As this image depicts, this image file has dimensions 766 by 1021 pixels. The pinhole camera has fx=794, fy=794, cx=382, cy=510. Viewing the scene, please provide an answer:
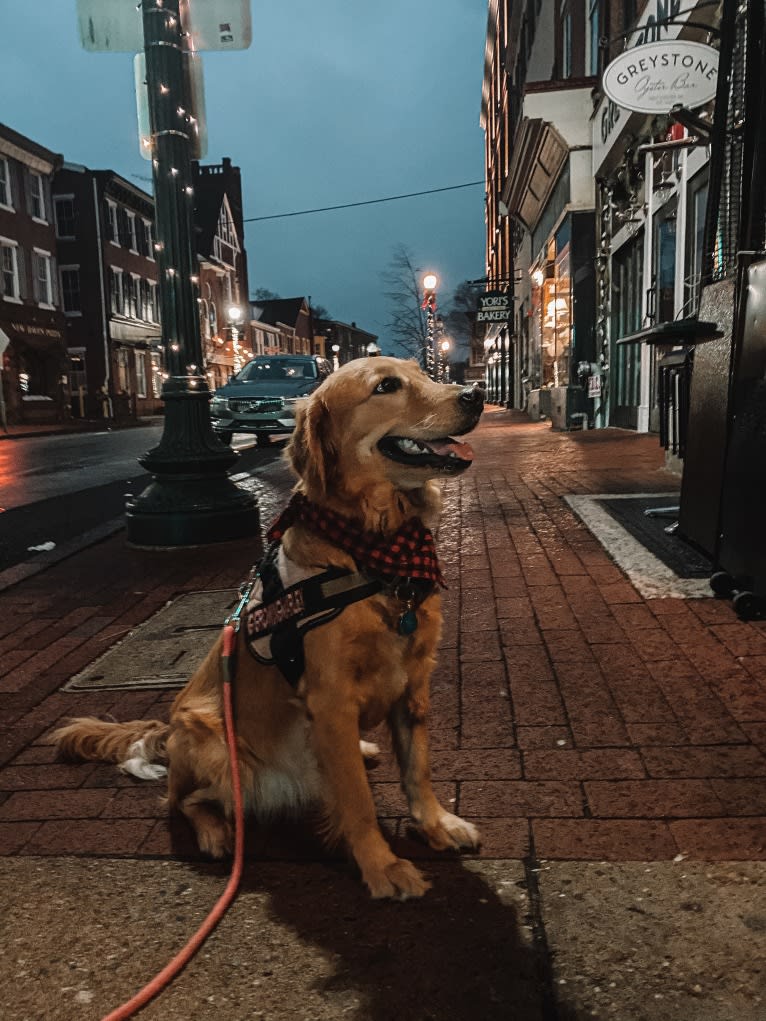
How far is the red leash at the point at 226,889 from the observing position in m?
1.67

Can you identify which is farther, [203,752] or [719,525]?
[719,525]

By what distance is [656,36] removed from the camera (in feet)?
39.5

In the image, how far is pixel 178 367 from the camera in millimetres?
6410

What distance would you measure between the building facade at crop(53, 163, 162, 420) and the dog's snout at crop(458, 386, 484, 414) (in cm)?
4140

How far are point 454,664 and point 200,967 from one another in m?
2.06

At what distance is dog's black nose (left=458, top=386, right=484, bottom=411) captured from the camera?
2311 mm

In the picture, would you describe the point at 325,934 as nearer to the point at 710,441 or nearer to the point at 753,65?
the point at 710,441

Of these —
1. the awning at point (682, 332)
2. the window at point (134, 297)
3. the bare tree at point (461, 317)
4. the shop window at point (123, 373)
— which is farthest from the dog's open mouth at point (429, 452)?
the bare tree at point (461, 317)

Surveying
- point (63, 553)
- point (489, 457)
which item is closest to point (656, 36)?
point (489, 457)

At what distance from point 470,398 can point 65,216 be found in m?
44.5

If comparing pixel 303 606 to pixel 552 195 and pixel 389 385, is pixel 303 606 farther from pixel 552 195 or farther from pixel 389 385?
pixel 552 195

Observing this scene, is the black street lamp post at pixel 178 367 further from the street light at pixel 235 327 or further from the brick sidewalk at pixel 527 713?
the street light at pixel 235 327

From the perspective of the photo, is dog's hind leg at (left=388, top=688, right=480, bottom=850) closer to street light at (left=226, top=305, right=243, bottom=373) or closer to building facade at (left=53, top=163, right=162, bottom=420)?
building facade at (left=53, top=163, right=162, bottom=420)

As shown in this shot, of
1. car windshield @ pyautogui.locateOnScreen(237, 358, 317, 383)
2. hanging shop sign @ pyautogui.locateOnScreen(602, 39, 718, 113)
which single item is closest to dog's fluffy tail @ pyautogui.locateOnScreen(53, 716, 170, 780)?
hanging shop sign @ pyautogui.locateOnScreen(602, 39, 718, 113)
